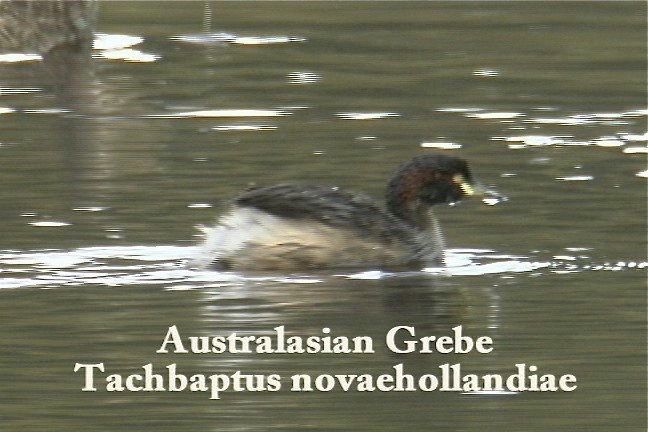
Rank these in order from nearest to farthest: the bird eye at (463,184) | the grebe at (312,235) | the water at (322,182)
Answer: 1. the water at (322,182)
2. the grebe at (312,235)
3. the bird eye at (463,184)

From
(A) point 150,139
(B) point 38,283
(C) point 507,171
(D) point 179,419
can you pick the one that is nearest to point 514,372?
(D) point 179,419

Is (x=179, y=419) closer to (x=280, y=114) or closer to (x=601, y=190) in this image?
(x=601, y=190)

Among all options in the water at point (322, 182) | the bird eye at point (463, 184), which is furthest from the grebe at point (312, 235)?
the bird eye at point (463, 184)

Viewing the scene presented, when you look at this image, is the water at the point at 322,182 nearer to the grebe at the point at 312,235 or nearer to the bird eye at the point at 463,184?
the grebe at the point at 312,235

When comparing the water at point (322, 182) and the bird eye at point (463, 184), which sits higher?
the bird eye at point (463, 184)

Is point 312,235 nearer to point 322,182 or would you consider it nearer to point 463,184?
point 463,184
